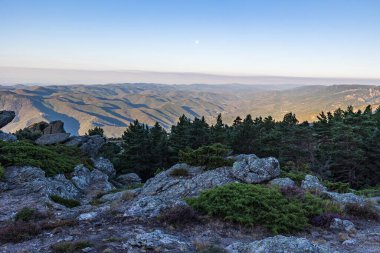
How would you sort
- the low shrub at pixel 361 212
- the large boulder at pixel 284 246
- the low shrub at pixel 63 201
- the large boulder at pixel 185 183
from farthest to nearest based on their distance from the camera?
the low shrub at pixel 63 201 → the large boulder at pixel 185 183 → the low shrub at pixel 361 212 → the large boulder at pixel 284 246

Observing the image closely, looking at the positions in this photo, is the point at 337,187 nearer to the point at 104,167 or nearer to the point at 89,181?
the point at 89,181

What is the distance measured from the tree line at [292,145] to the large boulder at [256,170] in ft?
55.3

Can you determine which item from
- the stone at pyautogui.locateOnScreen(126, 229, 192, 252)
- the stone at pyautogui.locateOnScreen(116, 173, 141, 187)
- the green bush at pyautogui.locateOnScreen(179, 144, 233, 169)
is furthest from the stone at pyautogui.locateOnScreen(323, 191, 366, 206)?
the stone at pyautogui.locateOnScreen(116, 173, 141, 187)

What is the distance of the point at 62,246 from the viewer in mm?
9789

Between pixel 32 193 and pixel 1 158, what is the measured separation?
607 cm

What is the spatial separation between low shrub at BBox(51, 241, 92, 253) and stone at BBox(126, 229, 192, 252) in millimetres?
1392

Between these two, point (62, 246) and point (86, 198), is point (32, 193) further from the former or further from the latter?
point (62, 246)

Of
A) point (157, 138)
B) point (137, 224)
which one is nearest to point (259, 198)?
point (137, 224)

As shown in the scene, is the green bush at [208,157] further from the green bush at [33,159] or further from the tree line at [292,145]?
the tree line at [292,145]

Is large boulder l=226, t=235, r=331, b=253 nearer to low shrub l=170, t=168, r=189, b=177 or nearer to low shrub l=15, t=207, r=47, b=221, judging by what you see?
low shrub l=15, t=207, r=47, b=221

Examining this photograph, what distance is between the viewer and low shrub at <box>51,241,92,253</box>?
9.73m

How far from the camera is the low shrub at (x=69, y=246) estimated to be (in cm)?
973

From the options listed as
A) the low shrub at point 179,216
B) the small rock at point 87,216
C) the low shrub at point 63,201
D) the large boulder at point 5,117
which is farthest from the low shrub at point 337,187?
the large boulder at point 5,117

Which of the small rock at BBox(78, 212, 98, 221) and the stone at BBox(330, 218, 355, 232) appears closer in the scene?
the stone at BBox(330, 218, 355, 232)
